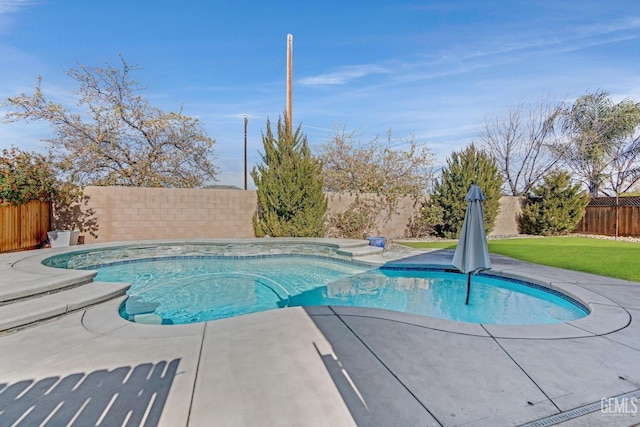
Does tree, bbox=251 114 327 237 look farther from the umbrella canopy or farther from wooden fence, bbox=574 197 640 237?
wooden fence, bbox=574 197 640 237

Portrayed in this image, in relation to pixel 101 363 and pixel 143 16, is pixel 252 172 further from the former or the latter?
pixel 101 363

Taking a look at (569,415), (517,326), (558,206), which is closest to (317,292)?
(517,326)

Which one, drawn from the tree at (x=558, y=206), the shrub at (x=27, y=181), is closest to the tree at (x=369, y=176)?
the tree at (x=558, y=206)

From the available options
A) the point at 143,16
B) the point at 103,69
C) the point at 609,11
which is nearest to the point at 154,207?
the point at 143,16

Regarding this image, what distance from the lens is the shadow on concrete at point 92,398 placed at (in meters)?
1.85

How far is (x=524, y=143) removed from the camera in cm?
1841

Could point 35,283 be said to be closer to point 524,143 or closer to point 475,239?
point 475,239

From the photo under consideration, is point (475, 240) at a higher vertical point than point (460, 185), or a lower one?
lower

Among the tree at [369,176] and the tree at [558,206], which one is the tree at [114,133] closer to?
the tree at [369,176]

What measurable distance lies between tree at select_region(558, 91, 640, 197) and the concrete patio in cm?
1940

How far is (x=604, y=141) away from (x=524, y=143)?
505 centimetres

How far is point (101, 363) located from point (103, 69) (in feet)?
46.7

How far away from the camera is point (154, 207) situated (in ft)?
34.0

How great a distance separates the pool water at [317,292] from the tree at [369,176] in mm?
4160
